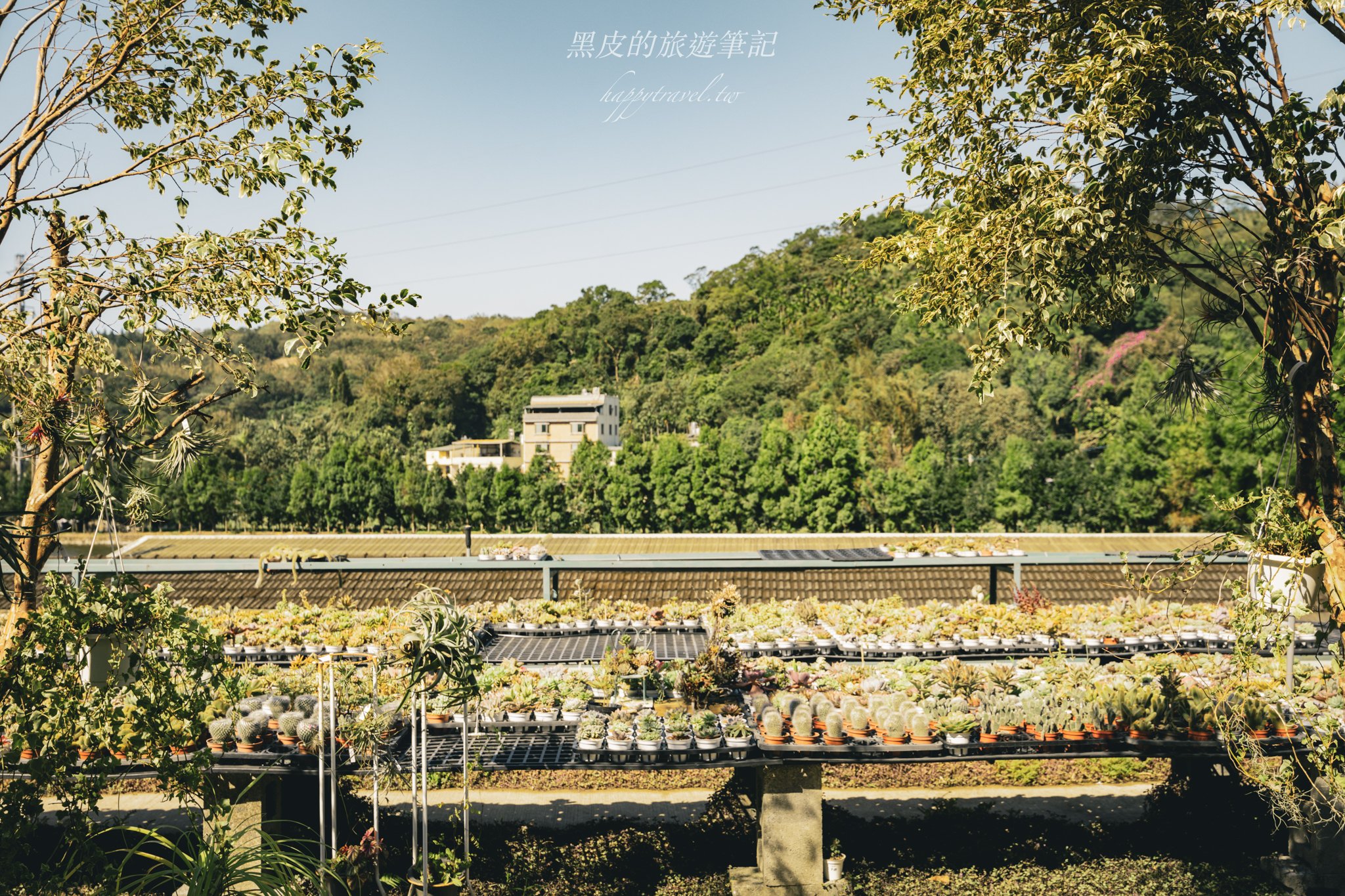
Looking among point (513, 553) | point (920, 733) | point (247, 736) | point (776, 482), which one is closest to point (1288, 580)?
point (920, 733)

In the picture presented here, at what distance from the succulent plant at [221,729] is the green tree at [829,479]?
28128 mm

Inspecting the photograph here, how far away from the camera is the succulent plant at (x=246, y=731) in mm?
5797

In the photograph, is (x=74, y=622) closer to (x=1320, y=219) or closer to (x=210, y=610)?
(x=1320, y=219)

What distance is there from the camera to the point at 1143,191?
4.80 meters

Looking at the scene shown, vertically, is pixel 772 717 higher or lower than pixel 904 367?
lower

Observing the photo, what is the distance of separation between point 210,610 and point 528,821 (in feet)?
15.2

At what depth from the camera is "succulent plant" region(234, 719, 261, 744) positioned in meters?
5.80

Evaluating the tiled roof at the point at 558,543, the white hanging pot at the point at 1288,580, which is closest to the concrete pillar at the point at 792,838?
the white hanging pot at the point at 1288,580

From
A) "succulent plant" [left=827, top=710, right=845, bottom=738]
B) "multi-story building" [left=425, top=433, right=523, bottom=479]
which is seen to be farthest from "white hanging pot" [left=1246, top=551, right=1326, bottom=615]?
"multi-story building" [left=425, top=433, right=523, bottom=479]

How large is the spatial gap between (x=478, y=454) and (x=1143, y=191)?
5388 centimetres

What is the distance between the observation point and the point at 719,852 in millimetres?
6926

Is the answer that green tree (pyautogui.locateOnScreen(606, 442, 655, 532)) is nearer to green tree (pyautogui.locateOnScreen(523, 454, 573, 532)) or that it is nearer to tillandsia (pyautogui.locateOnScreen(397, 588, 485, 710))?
green tree (pyautogui.locateOnScreen(523, 454, 573, 532))

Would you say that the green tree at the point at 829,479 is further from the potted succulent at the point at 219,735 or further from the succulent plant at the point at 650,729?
the potted succulent at the point at 219,735

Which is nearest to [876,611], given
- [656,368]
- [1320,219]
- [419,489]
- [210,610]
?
[1320,219]
